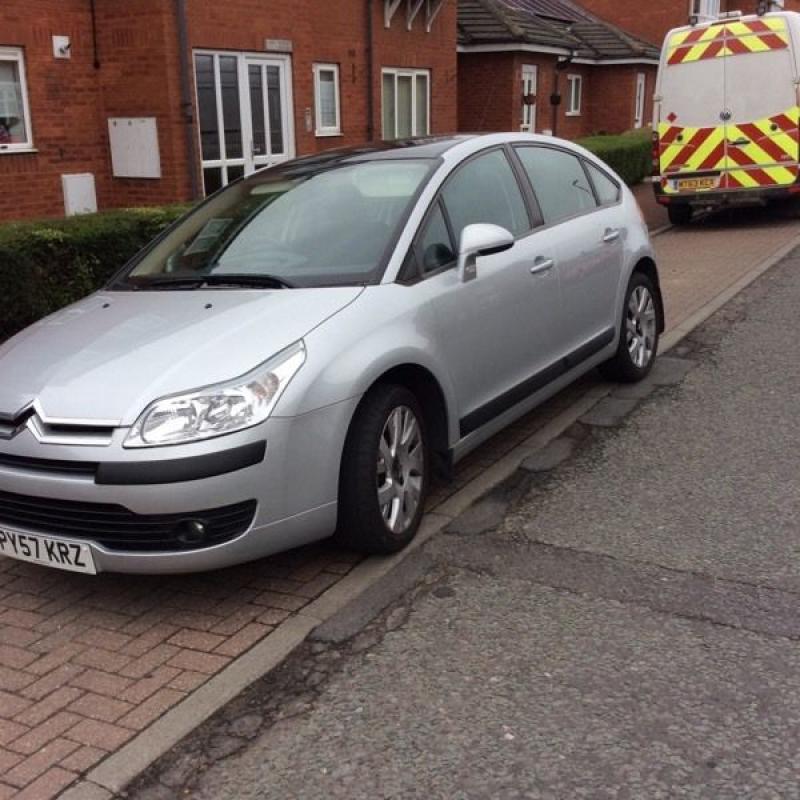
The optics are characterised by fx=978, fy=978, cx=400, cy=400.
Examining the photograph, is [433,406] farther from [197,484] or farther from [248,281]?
[197,484]

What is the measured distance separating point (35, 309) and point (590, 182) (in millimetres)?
3794

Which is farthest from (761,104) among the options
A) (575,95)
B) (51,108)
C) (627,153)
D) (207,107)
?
(575,95)

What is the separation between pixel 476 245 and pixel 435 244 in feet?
0.68

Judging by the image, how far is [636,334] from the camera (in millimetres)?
6379

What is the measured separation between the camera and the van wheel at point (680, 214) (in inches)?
569

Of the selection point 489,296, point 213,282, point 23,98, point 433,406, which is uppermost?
point 23,98

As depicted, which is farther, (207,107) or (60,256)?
(207,107)

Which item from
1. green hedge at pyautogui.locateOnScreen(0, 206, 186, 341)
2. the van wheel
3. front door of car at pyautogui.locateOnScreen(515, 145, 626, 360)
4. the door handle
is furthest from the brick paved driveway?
the van wheel

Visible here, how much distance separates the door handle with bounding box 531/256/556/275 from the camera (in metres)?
4.95

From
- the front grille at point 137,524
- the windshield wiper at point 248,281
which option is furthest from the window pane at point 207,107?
the front grille at point 137,524

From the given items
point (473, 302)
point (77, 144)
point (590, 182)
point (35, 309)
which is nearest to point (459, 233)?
point (473, 302)

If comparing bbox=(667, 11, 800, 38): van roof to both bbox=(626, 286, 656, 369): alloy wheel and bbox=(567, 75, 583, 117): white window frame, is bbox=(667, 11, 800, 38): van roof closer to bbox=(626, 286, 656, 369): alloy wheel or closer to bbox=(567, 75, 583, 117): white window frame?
bbox=(626, 286, 656, 369): alloy wheel

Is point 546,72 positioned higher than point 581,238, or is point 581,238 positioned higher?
point 546,72

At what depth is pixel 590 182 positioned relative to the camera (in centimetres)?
602
